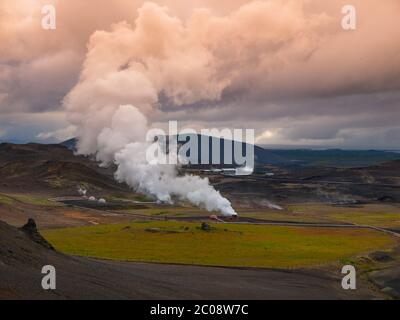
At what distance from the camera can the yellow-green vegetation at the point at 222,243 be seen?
82.4 meters

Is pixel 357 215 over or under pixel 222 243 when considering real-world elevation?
over

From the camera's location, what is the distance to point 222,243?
3962 inches

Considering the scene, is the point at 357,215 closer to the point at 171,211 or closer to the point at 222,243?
the point at 171,211

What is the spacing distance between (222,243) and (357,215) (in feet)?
273

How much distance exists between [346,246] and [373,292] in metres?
37.4

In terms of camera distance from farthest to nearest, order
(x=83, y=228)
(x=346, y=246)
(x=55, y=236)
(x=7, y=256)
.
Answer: (x=83, y=228) → (x=55, y=236) → (x=346, y=246) → (x=7, y=256)

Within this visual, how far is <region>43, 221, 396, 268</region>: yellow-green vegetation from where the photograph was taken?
82375mm

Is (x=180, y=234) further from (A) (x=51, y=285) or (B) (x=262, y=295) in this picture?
(A) (x=51, y=285)

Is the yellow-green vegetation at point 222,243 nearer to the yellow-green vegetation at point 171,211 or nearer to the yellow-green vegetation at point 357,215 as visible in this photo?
the yellow-green vegetation at point 357,215

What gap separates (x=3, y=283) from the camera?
44812mm

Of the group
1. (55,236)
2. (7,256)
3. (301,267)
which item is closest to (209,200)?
(55,236)

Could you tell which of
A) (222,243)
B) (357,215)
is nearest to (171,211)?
(357,215)

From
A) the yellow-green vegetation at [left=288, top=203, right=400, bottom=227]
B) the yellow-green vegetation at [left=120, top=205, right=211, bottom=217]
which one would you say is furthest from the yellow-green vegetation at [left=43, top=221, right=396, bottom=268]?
the yellow-green vegetation at [left=120, top=205, right=211, bottom=217]

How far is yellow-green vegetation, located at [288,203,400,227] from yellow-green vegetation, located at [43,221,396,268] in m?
24.4
